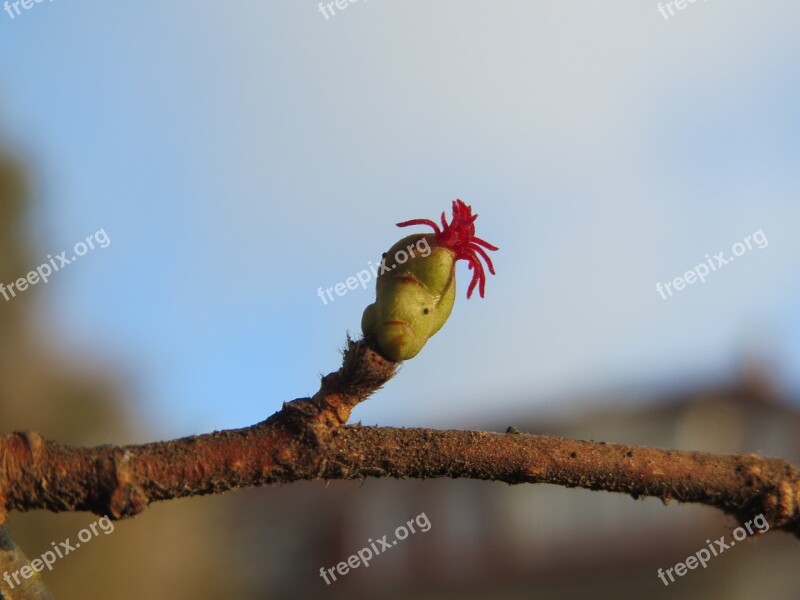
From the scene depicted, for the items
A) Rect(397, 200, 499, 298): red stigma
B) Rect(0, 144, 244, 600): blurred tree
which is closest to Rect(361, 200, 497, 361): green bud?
Rect(397, 200, 499, 298): red stigma

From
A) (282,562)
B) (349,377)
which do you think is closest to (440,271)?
(349,377)

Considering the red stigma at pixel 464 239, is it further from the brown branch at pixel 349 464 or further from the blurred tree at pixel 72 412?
the blurred tree at pixel 72 412

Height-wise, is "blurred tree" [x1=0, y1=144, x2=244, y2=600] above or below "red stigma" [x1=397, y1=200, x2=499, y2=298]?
above

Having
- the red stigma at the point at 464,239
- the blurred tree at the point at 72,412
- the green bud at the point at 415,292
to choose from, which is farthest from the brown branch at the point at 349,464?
the blurred tree at the point at 72,412

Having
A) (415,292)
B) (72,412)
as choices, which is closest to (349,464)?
(415,292)

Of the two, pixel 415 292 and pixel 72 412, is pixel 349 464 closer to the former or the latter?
pixel 415 292

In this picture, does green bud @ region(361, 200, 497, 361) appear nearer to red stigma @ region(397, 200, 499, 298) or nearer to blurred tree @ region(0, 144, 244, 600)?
red stigma @ region(397, 200, 499, 298)
